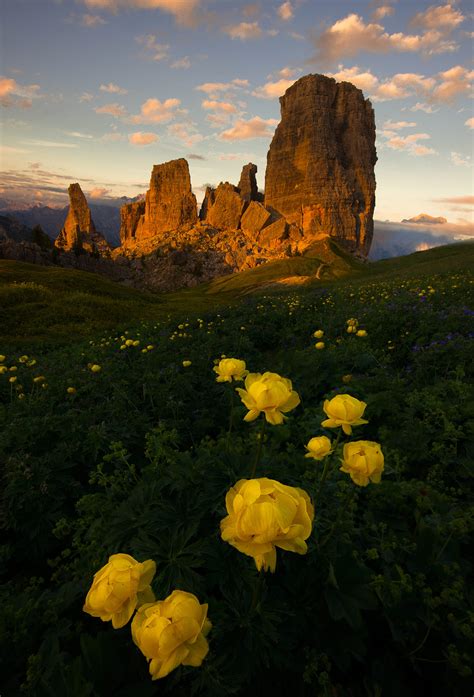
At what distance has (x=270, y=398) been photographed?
1798 mm

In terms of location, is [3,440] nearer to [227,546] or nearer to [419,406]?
[227,546]

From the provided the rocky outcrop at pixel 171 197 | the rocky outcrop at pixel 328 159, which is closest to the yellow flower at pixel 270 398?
the rocky outcrop at pixel 328 159

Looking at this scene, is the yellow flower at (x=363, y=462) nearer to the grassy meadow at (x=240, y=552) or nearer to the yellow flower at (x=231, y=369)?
the grassy meadow at (x=240, y=552)

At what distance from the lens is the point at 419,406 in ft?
14.4

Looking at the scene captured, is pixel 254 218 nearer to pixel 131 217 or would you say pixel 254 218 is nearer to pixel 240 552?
pixel 131 217

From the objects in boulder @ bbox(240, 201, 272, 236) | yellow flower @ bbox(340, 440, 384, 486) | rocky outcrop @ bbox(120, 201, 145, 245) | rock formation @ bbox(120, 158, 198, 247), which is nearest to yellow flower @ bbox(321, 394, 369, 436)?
yellow flower @ bbox(340, 440, 384, 486)

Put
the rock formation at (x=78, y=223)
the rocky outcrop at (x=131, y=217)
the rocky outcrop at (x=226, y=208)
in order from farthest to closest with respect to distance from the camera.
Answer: the rocky outcrop at (x=131, y=217), the rock formation at (x=78, y=223), the rocky outcrop at (x=226, y=208)

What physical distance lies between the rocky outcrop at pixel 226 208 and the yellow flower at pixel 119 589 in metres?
166

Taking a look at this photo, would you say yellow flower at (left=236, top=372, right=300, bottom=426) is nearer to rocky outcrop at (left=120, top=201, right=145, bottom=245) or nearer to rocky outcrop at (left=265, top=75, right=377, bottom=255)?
rocky outcrop at (left=265, top=75, right=377, bottom=255)

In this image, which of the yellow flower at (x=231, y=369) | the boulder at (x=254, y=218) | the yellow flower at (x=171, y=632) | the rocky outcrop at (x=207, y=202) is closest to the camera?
the yellow flower at (x=171, y=632)

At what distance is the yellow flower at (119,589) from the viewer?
3.95 ft

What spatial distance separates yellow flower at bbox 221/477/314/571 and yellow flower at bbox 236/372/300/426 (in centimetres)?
51

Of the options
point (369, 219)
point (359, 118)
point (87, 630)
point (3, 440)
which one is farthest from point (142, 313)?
point (359, 118)

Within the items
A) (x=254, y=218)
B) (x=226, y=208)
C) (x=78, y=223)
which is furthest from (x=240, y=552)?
(x=78, y=223)
